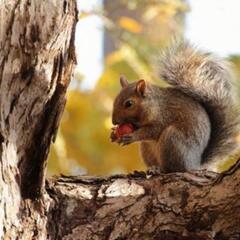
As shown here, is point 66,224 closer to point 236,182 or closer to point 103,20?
point 236,182

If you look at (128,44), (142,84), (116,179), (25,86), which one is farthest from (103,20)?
(25,86)

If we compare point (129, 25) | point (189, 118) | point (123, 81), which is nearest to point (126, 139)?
point (189, 118)

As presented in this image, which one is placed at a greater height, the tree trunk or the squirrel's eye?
the squirrel's eye

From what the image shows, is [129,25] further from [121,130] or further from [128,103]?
[121,130]

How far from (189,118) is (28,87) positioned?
1031mm

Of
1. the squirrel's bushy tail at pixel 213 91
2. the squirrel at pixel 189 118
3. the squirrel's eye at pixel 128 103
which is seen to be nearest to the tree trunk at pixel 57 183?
the squirrel at pixel 189 118

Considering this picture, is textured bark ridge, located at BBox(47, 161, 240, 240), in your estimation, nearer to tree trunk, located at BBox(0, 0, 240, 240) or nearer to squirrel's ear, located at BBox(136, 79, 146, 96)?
tree trunk, located at BBox(0, 0, 240, 240)

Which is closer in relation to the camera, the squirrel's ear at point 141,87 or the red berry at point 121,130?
the red berry at point 121,130

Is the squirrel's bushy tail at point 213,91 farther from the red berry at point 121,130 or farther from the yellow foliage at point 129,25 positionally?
the yellow foliage at point 129,25

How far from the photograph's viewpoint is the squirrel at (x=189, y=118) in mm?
2859

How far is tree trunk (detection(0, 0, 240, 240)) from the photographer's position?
6.62 feet

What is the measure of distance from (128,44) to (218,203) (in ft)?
4.47

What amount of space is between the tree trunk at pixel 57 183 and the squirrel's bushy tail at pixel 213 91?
64 centimetres

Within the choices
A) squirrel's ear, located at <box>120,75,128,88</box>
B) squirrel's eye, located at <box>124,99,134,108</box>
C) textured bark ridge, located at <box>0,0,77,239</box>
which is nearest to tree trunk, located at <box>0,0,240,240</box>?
textured bark ridge, located at <box>0,0,77,239</box>
